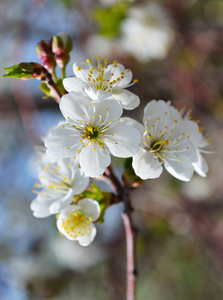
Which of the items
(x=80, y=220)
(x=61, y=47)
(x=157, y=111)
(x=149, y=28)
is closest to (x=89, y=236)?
(x=80, y=220)

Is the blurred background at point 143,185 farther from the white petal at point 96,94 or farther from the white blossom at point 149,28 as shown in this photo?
the white petal at point 96,94

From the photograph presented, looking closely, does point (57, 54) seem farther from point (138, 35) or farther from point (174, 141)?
point (138, 35)

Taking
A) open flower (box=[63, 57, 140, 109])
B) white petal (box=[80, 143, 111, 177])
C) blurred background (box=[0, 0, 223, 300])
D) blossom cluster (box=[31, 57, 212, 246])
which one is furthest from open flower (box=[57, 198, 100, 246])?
blurred background (box=[0, 0, 223, 300])

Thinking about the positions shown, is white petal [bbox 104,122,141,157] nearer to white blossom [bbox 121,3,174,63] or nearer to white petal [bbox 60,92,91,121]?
white petal [bbox 60,92,91,121]

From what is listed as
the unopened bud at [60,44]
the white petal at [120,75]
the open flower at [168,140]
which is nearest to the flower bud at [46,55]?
the unopened bud at [60,44]

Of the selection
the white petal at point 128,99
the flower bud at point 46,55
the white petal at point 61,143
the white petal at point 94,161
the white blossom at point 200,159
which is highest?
the flower bud at point 46,55

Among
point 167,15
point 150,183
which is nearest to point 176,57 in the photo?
point 167,15

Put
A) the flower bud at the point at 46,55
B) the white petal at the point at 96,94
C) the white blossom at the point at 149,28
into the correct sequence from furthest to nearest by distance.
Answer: the white blossom at the point at 149,28 → the flower bud at the point at 46,55 → the white petal at the point at 96,94

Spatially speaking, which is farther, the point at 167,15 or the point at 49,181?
the point at 167,15
